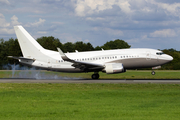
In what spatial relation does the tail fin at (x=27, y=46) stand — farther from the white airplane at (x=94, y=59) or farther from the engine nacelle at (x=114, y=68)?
the engine nacelle at (x=114, y=68)

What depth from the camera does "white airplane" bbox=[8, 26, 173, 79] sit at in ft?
112

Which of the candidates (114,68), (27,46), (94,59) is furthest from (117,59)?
(27,46)

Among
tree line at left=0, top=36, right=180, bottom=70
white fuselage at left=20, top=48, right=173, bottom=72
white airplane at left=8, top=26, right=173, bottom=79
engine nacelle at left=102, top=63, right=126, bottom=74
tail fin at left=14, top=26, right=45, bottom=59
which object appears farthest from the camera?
tree line at left=0, top=36, right=180, bottom=70

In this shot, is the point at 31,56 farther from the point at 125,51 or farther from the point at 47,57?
the point at 125,51

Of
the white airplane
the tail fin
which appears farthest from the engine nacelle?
the tail fin

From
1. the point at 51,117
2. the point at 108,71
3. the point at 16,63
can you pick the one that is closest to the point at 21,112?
the point at 51,117

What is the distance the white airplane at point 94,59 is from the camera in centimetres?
3409

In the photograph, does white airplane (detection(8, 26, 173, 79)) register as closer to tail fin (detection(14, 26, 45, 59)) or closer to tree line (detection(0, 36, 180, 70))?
tail fin (detection(14, 26, 45, 59))

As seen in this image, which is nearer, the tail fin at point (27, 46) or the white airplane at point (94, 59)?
the white airplane at point (94, 59)

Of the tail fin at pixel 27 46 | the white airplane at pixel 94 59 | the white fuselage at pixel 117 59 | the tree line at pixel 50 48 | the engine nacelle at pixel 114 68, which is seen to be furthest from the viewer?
the tree line at pixel 50 48

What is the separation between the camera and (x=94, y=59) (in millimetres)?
35531

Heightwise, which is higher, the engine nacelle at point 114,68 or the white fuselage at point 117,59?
the white fuselage at point 117,59

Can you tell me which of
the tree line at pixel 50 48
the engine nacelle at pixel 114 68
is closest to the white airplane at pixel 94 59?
the engine nacelle at pixel 114 68

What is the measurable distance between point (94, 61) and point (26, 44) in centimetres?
1070
